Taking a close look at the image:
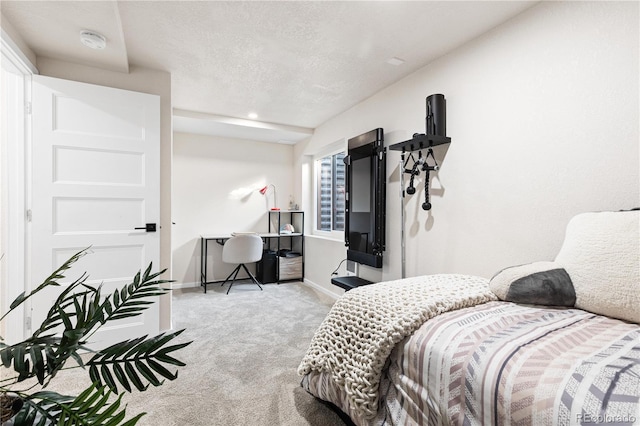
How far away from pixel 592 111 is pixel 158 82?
10.2ft

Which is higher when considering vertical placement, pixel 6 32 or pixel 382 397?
pixel 6 32

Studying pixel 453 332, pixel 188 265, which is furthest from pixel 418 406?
pixel 188 265

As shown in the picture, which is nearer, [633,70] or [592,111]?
[633,70]

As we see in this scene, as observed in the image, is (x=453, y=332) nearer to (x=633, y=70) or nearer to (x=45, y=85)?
(x=633, y=70)

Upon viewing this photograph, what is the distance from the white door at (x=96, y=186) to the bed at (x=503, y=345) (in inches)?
68.8

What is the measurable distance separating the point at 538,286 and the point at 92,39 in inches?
116

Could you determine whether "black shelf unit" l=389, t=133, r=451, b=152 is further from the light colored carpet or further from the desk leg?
the desk leg

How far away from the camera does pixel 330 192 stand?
176 inches

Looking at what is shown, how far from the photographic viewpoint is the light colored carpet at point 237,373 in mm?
1587

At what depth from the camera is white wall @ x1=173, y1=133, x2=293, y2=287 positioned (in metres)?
4.34

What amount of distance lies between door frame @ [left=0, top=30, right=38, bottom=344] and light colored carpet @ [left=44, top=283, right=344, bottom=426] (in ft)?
A: 2.14

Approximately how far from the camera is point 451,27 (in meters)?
2.01

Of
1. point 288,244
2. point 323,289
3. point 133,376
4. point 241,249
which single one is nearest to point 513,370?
point 133,376

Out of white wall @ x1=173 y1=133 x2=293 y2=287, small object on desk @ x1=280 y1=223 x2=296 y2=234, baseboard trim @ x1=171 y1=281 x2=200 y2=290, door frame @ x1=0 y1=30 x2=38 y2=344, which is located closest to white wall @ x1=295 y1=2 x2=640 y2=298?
small object on desk @ x1=280 y1=223 x2=296 y2=234
